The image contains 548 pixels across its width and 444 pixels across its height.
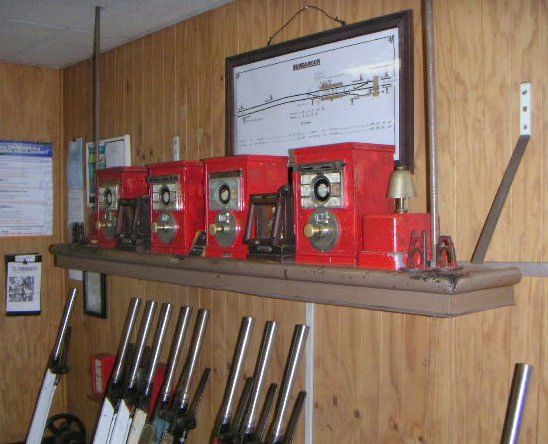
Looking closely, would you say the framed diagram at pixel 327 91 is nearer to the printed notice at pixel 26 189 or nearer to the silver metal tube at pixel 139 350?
the silver metal tube at pixel 139 350

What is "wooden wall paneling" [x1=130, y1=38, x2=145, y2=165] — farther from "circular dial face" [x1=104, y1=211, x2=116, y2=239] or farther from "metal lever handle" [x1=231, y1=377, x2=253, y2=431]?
"metal lever handle" [x1=231, y1=377, x2=253, y2=431]

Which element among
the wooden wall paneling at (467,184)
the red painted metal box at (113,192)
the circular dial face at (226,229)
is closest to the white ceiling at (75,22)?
the red painted metal box at (113,192)

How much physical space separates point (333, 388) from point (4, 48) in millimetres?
2259

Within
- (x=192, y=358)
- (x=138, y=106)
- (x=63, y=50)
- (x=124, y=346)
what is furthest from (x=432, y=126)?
(x=63, y=50)

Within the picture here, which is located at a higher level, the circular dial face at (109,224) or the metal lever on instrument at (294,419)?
the circular dial face at (109,224)

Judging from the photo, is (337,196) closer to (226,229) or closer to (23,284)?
(226,229)

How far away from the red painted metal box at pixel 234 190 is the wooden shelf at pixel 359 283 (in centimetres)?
6

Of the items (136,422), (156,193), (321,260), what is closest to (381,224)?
(321,260)

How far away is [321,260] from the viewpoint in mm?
1581

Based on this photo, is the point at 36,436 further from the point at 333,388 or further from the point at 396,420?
the point at 396,420

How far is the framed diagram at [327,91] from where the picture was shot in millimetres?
1745

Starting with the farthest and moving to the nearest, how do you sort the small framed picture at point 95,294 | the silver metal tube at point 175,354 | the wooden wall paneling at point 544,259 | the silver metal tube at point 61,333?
the small framed picture at point 95,294
the silver metal tube at point 61,333
the silver metal tube at point 175,354
the wooden wall paneling at point 544,259

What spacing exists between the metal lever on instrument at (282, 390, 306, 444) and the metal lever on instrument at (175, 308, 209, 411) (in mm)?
403

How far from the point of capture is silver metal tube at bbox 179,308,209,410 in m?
2.16
